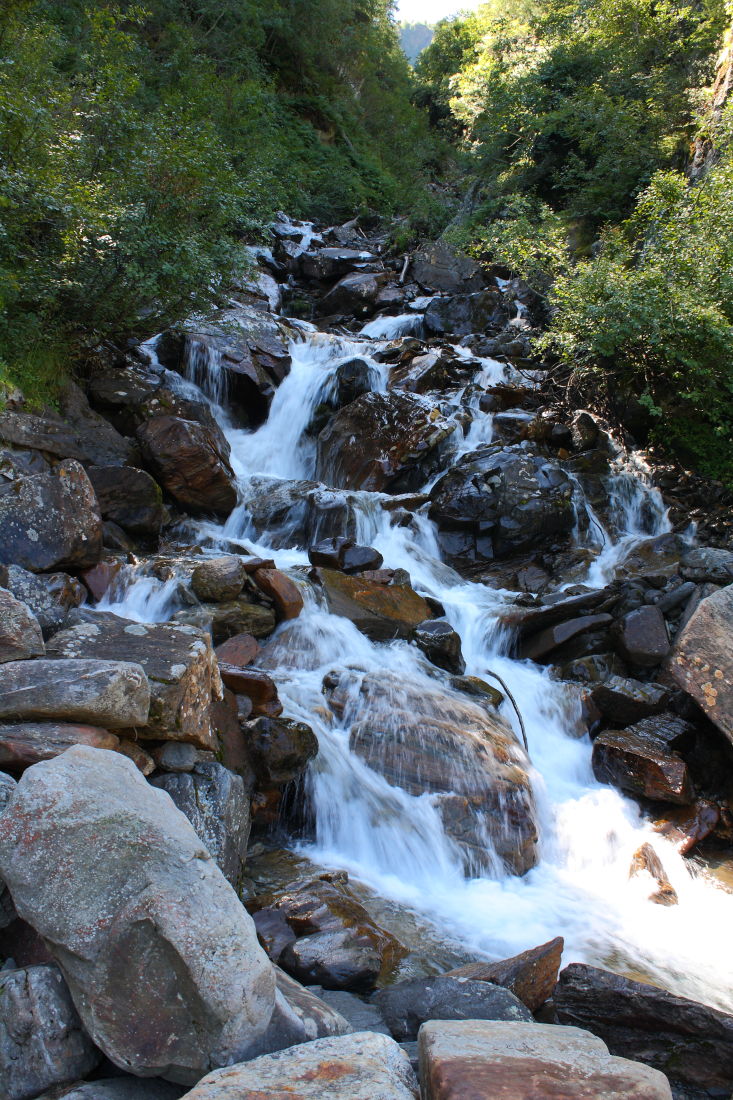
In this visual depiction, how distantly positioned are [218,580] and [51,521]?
6.00ft

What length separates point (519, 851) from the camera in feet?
19.4

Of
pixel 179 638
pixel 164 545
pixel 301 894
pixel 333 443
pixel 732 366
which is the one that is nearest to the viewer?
pixel 301 894

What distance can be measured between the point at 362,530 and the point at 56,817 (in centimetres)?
817

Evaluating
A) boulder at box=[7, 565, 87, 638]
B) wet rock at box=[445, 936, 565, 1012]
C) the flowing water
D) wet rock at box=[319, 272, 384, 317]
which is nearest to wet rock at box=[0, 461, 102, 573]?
boulder at box=[7, 565, 87, 638]

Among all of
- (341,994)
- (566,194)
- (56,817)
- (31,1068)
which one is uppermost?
(566,194)

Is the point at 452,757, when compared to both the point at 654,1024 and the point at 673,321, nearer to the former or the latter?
the point at 654,1024

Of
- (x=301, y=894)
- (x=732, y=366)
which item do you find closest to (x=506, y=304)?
(x=732, y=366)

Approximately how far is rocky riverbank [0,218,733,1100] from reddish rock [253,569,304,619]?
0.17ft

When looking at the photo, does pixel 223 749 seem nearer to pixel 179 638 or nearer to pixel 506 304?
pixel 179 638

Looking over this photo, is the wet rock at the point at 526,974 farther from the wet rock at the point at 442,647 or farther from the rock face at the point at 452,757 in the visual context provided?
the wet rock at the point at 442,647

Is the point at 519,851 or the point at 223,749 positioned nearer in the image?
the point at 223,749

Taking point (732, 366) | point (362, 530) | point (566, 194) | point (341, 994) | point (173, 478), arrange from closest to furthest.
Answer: point (341, 994) < point (173, 478) < point (362, 530) < point (732, 366) < point (566, 194)

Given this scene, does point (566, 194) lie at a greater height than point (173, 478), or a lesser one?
greater

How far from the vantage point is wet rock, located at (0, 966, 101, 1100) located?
91.6 inches
